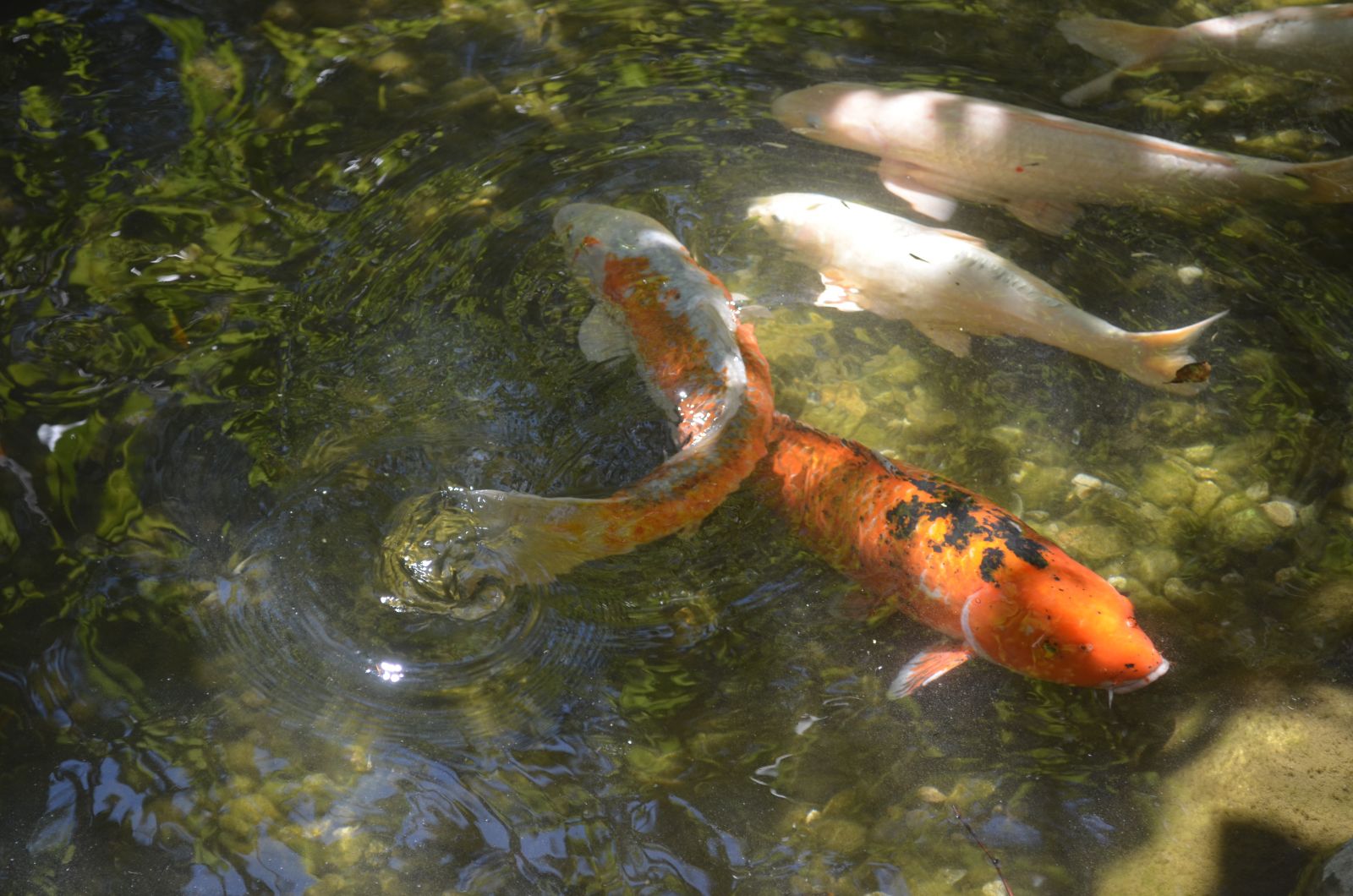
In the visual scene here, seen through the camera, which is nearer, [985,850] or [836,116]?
[985,850]

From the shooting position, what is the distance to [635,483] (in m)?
3.61

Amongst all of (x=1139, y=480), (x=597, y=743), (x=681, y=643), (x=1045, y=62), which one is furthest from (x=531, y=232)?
(x=1045, y=62)

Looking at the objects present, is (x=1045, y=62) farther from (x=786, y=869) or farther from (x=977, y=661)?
(x=786, y=869)

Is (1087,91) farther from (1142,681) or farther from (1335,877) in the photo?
(1335,877)

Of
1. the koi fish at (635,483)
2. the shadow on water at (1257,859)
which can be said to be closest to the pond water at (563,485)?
the shadow on water at (1257,859)

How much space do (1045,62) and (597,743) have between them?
4.87 m

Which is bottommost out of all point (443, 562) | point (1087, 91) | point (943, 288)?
point (443, 562)

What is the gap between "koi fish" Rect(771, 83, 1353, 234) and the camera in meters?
4.80

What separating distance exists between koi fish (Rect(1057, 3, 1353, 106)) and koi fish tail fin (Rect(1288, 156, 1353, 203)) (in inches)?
50.9

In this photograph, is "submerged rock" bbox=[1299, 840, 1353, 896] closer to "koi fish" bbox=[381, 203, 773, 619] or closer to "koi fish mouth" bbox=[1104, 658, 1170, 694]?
"koi fish mouth" bbox=[1104, 658, 1170, 694]

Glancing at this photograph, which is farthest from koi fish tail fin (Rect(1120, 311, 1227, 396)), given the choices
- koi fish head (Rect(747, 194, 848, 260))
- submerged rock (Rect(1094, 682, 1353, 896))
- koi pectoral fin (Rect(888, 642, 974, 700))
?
koi pectoral fin (Rect(888, 642, 974, 700))

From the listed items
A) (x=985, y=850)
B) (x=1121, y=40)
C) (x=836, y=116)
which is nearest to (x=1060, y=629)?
(x=985, y=850)

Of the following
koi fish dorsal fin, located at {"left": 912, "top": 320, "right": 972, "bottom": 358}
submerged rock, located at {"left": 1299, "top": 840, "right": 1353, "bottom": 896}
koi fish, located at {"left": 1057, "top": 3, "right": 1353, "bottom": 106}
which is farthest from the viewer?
koi fish, located at {"left": 1057, "top": 3, "right": 1353, "bottom": 106}

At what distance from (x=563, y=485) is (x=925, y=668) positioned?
4.93 ft
